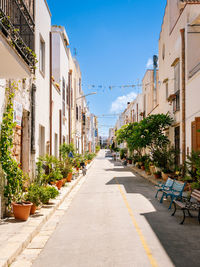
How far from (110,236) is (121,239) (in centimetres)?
32

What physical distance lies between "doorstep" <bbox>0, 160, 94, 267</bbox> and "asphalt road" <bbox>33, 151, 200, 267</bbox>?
1.38 ft

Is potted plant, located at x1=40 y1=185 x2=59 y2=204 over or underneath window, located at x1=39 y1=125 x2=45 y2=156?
underneath

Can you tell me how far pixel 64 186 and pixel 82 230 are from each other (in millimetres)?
7931

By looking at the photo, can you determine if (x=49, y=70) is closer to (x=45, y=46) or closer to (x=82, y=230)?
(x=45, y=46)

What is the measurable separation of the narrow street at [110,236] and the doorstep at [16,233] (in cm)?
40

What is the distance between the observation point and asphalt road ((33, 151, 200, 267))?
5.25m

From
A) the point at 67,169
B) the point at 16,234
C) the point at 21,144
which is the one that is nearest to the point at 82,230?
the point at 16,234

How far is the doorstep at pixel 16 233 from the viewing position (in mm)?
5191

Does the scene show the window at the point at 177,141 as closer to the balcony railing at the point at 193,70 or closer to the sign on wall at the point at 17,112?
the balcony railing at the point at 193,70

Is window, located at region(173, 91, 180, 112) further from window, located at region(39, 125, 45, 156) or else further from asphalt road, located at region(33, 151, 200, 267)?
asphalt road, located at region(33, 151, 200, 267)

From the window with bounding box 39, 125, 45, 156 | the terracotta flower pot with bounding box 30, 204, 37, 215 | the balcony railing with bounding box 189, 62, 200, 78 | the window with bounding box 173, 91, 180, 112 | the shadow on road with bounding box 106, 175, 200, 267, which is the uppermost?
the balcony railing with bounding box 189, 62, 200, 78

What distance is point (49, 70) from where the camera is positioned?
612 inches

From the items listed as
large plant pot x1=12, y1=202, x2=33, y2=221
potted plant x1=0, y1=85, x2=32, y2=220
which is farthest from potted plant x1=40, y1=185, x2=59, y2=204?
large plant pot x1=12, y1=202, x2=33, y2=221

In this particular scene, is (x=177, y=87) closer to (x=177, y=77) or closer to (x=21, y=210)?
(x=177, y=77)
